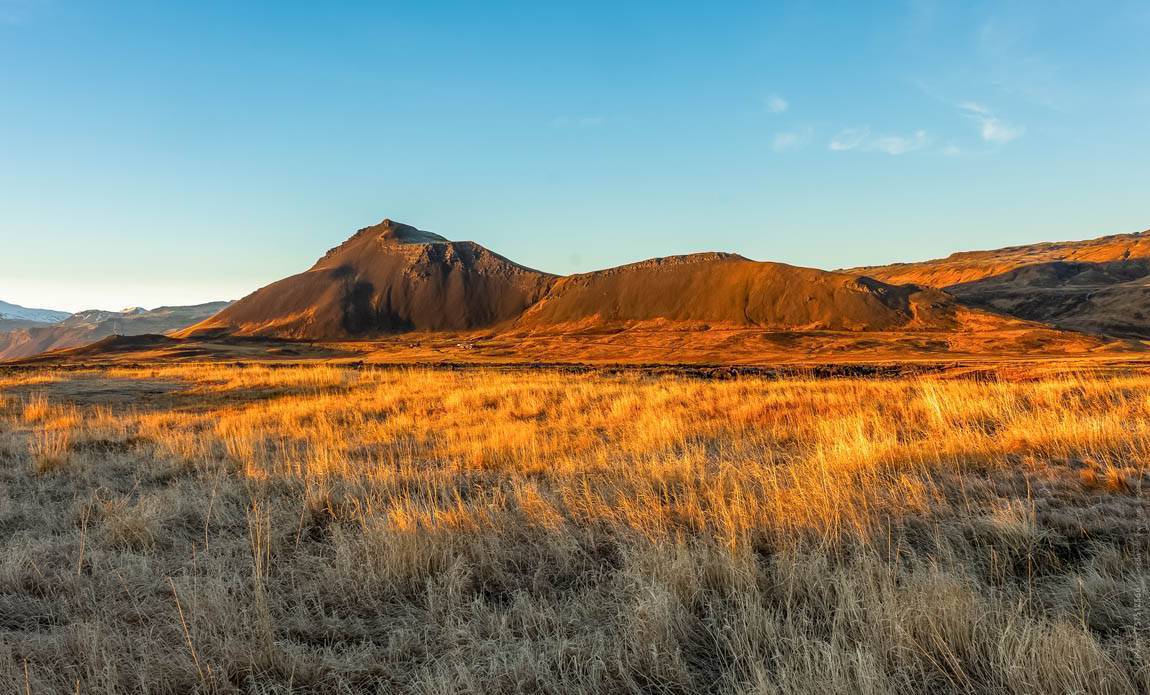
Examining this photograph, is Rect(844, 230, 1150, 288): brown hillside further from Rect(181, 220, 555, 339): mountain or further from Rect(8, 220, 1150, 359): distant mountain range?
Rect(181, 220, 555, 339): mountain

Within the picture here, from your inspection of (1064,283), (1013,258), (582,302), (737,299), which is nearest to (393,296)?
(582,302)

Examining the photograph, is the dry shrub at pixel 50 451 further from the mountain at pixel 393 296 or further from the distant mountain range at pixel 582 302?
the mountain at pixel 393 296

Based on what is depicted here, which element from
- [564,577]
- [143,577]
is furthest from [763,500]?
[143,577]

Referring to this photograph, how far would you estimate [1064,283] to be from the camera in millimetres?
99438

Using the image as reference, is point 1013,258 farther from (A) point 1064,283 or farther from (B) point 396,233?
(B) point 396,233

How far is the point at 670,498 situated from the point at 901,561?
6.94 ft

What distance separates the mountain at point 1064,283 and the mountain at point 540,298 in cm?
1217

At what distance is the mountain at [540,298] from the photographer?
76000mm

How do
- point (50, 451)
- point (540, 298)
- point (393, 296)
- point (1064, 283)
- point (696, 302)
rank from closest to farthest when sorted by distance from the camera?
point (50, 451) < point (696, 302) < point (1064, 283) < point (540, 298) < point (393, 296)

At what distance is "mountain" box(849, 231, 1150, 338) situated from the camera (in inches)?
2586

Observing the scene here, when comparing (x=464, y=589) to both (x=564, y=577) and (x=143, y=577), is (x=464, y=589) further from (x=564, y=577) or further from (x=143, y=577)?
(x=143, y=577)

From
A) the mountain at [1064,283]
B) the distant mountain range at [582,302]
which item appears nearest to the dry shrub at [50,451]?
the distant mountain range at [582,302]

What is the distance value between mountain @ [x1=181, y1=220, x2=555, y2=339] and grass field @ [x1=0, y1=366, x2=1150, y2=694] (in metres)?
111

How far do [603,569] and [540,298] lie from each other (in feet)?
377
